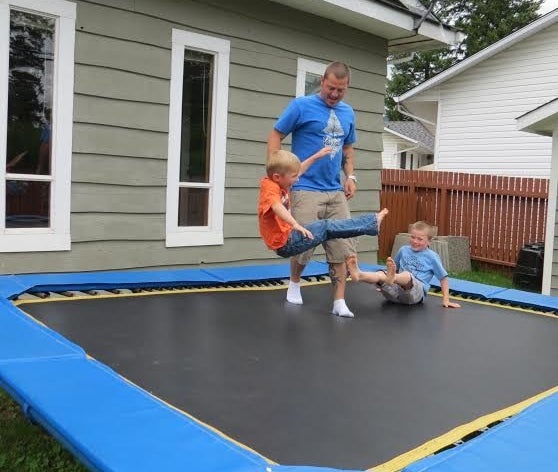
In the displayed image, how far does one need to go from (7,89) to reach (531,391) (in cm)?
298

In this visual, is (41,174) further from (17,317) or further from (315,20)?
(315,20)

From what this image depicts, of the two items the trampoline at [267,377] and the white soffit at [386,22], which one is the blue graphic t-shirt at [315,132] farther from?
Result: the white soffit at [386,22]

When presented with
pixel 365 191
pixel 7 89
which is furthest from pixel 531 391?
pixel 365 191

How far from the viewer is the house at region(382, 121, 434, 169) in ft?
64.5

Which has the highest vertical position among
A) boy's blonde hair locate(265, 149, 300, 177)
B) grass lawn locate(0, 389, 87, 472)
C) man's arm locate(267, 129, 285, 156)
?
man's arm locate(267, 129, 285, 156)

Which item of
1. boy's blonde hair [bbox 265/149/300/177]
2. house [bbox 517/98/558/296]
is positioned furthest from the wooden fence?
boy's blonde hair [bbox 265/149/300/177]

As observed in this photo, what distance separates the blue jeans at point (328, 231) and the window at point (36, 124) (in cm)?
158

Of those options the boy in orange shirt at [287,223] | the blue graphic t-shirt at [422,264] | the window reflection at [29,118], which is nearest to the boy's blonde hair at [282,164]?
the boy in orange shirt at [287,223]

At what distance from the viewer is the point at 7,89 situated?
3398mm

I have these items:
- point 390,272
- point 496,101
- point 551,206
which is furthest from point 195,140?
point 496,101

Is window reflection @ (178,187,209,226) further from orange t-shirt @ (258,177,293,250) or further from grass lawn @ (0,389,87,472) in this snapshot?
grass lawn @ (0,389,87,472)

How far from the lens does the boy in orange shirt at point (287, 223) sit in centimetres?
276

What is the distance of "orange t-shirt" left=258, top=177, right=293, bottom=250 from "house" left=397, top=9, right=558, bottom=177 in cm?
898

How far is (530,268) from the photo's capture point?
663 cm
